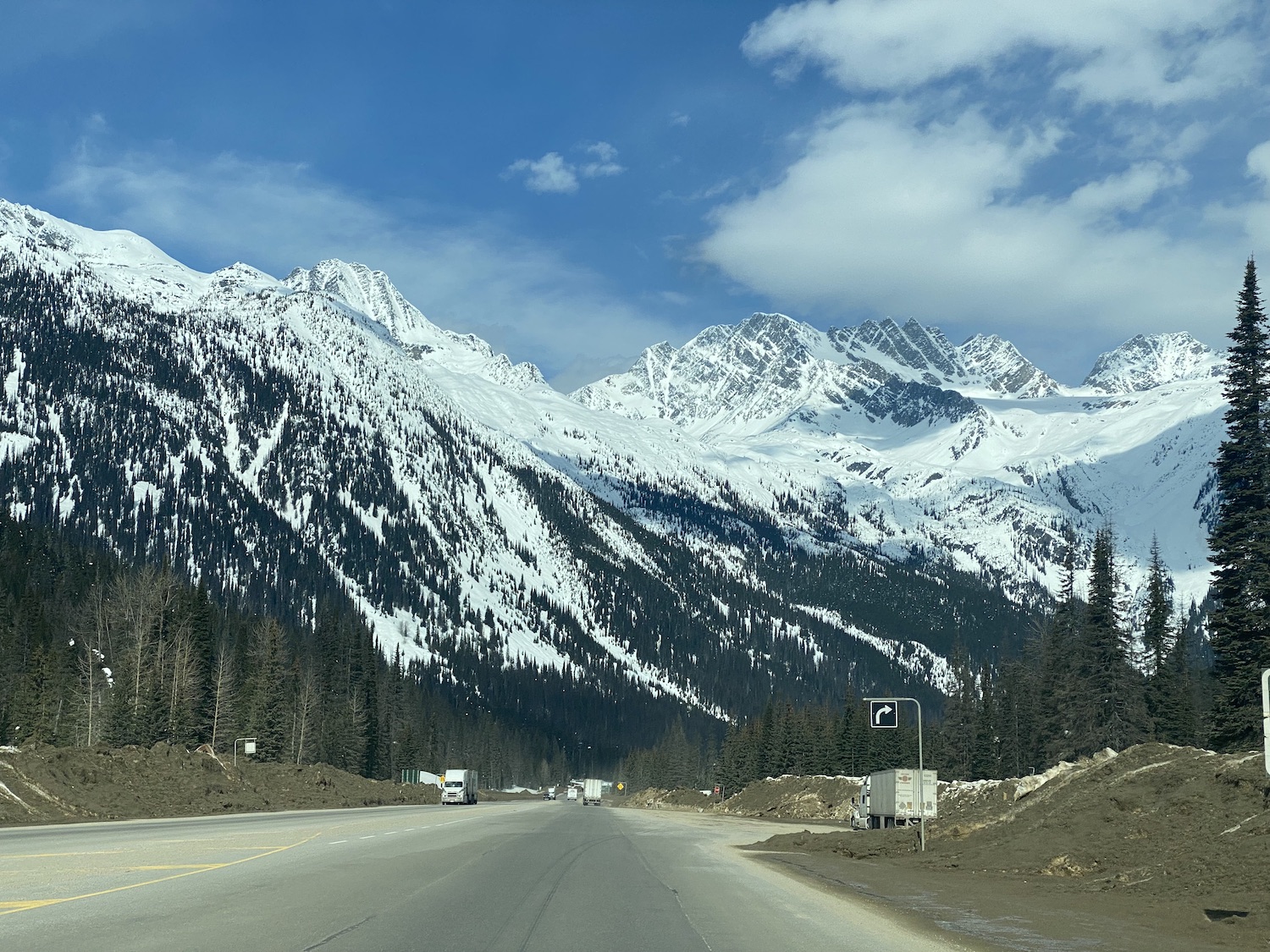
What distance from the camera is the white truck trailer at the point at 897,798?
150 ft

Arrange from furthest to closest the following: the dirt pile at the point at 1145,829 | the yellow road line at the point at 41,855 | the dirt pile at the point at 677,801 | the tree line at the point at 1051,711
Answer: the dirt pile at the point at 677,801 → the tree line at the point at 1051,711 → the yellow road line at the point at 41,855 → the dirt pile at the point at 1145,829

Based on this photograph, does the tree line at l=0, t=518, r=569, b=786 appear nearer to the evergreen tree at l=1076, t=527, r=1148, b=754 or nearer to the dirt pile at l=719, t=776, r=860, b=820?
the dirt pile at l=719, t=776, r=860, b=820

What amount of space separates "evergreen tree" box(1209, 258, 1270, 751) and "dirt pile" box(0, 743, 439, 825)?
44258 mm

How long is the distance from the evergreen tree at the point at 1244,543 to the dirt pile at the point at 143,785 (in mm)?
44258

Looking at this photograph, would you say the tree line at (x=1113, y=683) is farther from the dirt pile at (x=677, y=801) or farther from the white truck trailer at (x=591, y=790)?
the white truck trailer at (x=591, y=790)

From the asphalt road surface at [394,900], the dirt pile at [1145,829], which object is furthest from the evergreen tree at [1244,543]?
the asphalt road surface at [394,900]

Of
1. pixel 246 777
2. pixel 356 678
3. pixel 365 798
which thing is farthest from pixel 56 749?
pixel 356 678

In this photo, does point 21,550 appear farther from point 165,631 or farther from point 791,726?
point 791,726

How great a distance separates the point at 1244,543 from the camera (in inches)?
1868

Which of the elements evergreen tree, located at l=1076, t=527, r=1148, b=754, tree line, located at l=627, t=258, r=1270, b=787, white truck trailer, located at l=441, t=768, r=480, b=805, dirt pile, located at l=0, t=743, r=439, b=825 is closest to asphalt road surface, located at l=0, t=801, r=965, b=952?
dirt pile, located at l=0, t=743, r=439, b=825

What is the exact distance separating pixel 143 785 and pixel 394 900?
146 feet

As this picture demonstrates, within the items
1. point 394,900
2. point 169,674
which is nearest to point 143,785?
point 169,674

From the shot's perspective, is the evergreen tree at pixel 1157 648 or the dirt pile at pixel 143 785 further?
the evergreen tree at pixel 1157 648

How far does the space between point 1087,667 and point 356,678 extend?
84.9 metres
